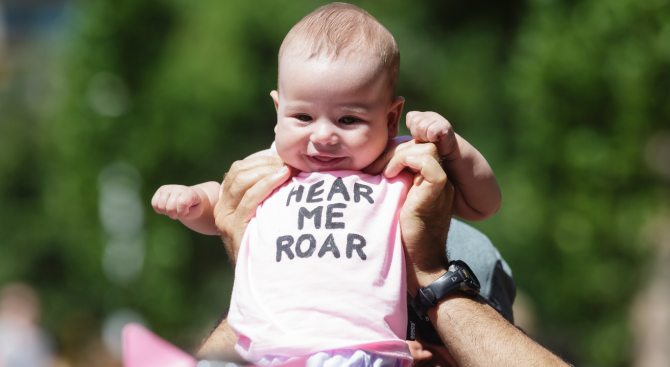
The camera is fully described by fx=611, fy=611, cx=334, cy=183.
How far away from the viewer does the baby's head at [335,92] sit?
192 cm

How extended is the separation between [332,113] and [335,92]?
0.07m

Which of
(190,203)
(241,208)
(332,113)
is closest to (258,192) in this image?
(241,208)

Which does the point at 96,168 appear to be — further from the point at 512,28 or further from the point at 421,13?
the point at 512,28

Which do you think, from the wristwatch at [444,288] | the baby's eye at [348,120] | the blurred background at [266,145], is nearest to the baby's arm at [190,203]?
the baby's eye at [348,120]

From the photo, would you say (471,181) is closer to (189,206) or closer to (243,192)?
(243,192)

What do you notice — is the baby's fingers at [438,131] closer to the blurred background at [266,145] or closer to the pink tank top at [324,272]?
the pink tank top at [324,272]

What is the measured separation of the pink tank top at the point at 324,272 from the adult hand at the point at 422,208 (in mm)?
48

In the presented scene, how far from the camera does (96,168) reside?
11.5 m

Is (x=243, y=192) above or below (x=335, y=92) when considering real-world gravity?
below

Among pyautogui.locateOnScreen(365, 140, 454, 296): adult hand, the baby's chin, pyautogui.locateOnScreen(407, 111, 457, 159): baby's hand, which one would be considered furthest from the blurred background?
the baby's chin

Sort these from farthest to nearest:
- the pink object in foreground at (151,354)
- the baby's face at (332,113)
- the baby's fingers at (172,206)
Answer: the baby's fingers at (172,206), the baby's face at (332,113), the pink object in foreground at (151,354)

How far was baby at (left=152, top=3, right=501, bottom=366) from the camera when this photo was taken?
177cm

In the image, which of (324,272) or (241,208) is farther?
(241,208)

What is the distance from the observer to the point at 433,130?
78.5 inches
